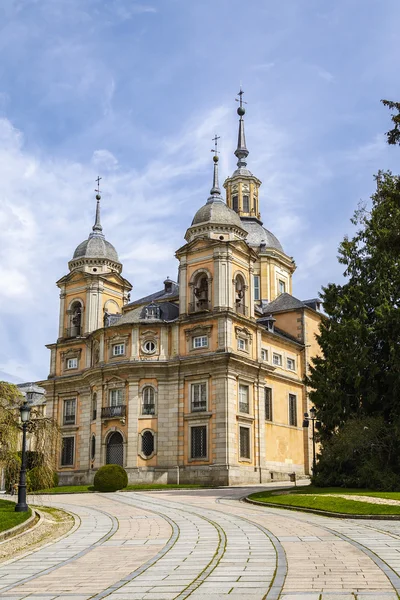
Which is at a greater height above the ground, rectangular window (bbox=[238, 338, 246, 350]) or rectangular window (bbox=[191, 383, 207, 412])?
rectangular window (bbox=[238, 338, 246, 350])

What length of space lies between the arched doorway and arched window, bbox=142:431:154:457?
1.75 meters

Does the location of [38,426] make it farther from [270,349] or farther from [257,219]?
[257,219]

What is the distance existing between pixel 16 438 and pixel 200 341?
80.5ft

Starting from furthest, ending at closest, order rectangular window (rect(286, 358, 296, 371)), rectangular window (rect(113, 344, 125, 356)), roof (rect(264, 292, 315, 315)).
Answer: roof (rect(264, 292, 315, 315))
rectangular window (rect(286, 358, 296, 371))
rectangular window (rect(113, 344, 125, 356))

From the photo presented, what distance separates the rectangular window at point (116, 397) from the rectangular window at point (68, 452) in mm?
6587

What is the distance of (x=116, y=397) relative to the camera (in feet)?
175

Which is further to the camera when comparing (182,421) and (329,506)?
→ (182,421)

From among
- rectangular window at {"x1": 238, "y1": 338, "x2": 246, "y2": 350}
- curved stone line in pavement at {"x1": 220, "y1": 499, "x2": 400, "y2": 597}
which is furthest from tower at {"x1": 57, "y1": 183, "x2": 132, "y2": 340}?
curved stone line in pavement at {"x1": 220, "y1": 499, "x2": 400, "y2": 597}

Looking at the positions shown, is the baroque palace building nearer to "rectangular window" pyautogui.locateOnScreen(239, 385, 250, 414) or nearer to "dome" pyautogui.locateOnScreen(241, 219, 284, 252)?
"rectangular window" pyautogui.locateOnScreen(239, 385, 250, 414)

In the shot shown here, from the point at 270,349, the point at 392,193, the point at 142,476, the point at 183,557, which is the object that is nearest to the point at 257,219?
the point at 270,349

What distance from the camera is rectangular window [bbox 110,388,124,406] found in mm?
53000

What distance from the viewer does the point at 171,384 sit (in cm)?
5241

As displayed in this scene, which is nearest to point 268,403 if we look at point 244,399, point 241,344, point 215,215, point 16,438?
point 244,399

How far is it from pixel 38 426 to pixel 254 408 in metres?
25.6
